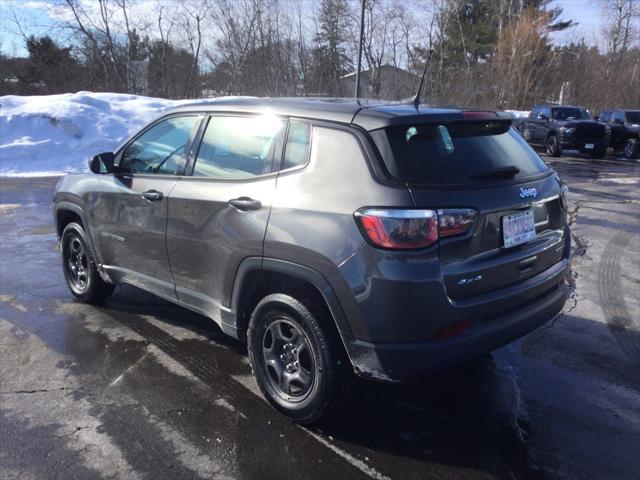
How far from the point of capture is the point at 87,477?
2.80 metres

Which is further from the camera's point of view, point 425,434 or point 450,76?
point 450,76

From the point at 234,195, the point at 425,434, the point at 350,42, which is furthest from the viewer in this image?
the point at 350,42

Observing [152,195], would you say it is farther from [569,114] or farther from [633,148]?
[633,148]

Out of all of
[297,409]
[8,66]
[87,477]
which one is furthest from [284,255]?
[8,66]

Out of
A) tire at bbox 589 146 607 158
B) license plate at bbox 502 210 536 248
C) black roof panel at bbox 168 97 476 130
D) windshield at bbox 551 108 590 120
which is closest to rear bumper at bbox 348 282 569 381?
license plate at bbox 502 210 536 248

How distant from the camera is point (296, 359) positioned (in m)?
3.27

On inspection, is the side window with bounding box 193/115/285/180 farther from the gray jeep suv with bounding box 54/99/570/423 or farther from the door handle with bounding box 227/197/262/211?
the door handle with bounding box 227/197/262/211

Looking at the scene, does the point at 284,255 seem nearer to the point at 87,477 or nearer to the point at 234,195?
the point at 234,195

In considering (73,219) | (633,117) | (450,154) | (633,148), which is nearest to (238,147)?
(450,154)

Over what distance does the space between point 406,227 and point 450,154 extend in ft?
2.01

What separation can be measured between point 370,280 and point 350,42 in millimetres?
Answer: 36113

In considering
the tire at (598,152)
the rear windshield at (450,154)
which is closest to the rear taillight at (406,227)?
the rear windshield at (450,154)

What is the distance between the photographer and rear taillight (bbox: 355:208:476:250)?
267 cm

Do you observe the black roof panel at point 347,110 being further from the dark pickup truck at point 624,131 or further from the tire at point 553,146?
the dark pickup truck at point 624,131
